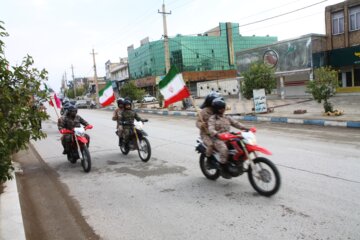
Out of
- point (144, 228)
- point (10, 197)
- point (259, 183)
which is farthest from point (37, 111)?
point (259, 183)

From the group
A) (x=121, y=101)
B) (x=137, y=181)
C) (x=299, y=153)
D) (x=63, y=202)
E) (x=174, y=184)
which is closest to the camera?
(x=63, y=202)

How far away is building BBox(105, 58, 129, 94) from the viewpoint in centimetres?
9262

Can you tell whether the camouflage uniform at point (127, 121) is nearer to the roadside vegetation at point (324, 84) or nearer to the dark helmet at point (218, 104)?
the dark helmet at point (218, 104)

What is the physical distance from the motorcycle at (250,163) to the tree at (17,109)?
3.10 m

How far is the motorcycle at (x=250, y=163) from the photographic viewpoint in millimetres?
5234

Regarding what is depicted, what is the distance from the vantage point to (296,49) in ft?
104

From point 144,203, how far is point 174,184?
1053 millimetres

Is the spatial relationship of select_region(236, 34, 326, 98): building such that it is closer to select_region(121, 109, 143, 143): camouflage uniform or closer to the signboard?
the signboard

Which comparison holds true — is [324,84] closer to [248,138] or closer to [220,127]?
[220,127]

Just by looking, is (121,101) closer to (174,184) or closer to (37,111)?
(37,111)

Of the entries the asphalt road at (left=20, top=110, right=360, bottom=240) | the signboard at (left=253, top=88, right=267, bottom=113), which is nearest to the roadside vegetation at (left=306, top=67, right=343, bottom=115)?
the signboard at (left=253, top=88, right=267, bottom=113)

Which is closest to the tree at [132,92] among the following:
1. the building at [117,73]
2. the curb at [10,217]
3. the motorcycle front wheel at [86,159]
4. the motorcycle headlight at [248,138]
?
the motorcycle front wheel at [86,159]

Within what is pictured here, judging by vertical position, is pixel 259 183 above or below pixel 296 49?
below

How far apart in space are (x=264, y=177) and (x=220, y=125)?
47.3 inches
